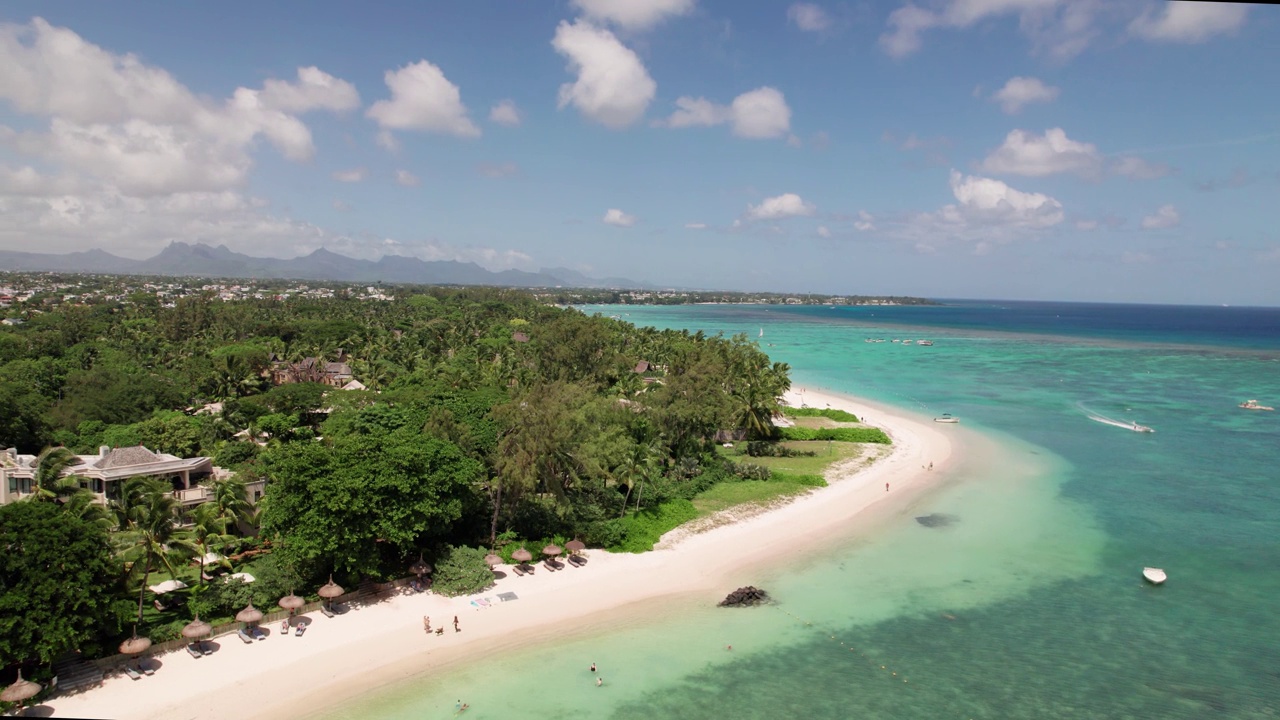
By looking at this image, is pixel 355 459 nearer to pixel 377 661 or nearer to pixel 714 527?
pixel 377 661

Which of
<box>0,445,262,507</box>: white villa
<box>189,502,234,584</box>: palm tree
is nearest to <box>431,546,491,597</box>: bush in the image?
<box>189,502,234,584</box>: palm tree

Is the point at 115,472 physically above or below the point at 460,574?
above

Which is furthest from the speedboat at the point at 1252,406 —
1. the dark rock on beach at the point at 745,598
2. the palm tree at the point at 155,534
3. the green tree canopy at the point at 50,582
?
the green tree canopy at the point at 50,582

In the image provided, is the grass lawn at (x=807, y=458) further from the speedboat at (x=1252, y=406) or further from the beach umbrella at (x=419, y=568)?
the speedboat at (x=1252, y=406)

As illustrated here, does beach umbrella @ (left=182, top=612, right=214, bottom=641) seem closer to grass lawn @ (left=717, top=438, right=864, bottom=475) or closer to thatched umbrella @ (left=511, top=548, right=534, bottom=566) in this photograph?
thatched umbrella @ (left=511, top=548, right=534, bottom=566)

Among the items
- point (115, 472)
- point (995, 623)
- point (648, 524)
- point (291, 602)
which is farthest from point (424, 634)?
Answer: point (995, 623)

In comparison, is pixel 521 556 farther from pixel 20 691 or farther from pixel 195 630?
pixel 20 691
